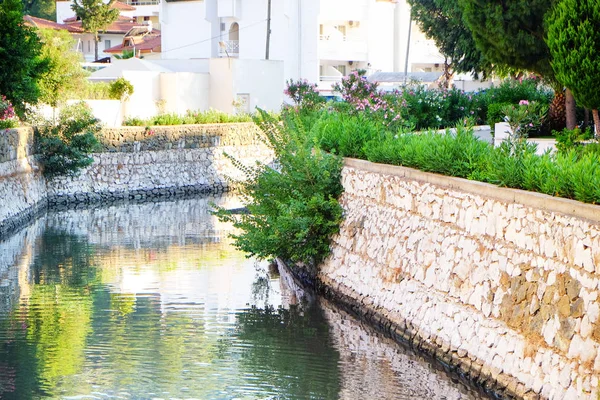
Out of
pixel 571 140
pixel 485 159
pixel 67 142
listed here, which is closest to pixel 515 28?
pixel 571 140

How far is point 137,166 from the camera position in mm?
34594

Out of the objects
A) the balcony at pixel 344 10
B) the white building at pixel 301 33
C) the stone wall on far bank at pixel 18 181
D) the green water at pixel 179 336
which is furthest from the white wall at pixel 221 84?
the green water at pixel 179 336

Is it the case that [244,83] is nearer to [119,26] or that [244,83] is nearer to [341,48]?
[341,48]

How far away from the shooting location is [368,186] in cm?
1612

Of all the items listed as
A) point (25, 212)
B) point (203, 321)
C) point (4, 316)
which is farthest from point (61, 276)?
point (25, 212)

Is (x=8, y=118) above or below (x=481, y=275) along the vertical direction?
above

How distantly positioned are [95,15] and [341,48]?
26547mm

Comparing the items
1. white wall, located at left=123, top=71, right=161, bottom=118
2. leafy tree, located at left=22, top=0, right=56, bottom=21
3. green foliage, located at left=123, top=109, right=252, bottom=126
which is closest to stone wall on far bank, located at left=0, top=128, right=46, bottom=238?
green foliage, located at left=123, top=109, right=252, bottom=126

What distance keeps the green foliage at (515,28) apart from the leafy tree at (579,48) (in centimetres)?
395

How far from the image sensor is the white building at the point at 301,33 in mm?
60094

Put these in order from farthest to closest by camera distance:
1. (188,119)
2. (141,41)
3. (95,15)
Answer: (141,41) < (95,15) < (188,119)

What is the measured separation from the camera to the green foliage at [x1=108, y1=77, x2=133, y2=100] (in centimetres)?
4069

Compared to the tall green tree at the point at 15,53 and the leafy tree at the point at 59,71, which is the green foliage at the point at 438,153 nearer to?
the tall green tree at the point at 15,53

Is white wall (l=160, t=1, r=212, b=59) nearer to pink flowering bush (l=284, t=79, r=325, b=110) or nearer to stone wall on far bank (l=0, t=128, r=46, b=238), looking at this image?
pink flowering bush (l=284, t=79, r=325, b=110)
